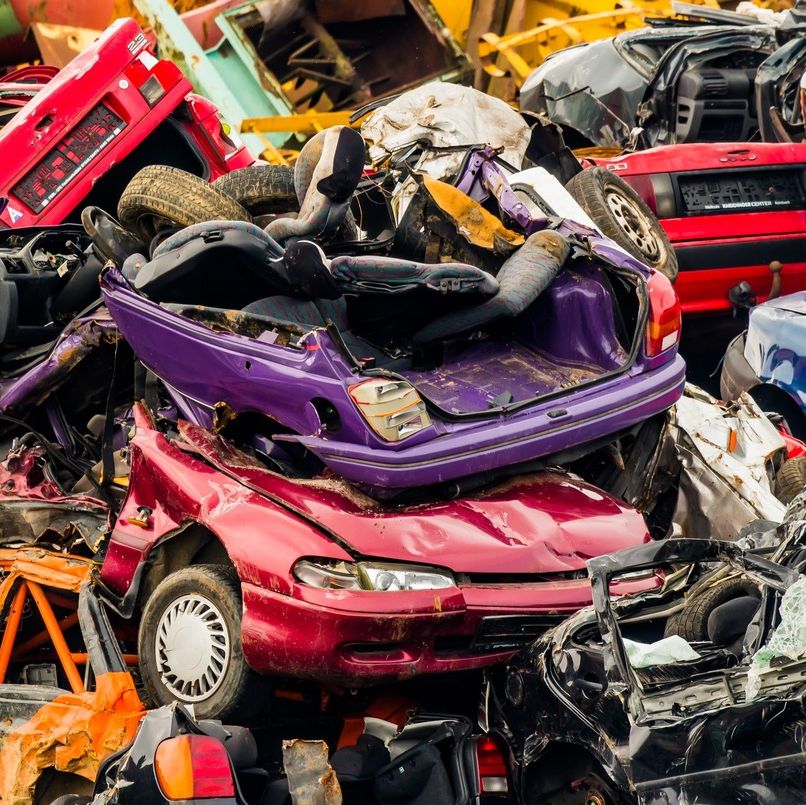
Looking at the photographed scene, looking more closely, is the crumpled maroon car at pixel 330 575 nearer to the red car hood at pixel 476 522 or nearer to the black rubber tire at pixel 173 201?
the red car hood at pixel 476 522

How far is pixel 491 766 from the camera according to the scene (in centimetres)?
452

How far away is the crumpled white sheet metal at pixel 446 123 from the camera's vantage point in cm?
827

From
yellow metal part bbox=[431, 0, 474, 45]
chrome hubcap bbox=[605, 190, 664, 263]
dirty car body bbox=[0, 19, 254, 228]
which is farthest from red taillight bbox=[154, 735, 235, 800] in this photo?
yellow metal part bbox=[431, 0, 474, 45]

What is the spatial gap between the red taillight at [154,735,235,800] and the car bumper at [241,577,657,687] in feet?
2.29

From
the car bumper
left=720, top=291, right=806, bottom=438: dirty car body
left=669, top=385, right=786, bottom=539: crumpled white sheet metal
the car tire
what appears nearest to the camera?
the car bumper

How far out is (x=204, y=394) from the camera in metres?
5.67

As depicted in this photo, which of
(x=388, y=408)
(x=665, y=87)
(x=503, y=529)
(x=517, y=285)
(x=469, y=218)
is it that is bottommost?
(x=665, y=87)

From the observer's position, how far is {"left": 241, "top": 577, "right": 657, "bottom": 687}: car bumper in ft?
15.4

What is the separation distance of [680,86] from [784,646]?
296 inches

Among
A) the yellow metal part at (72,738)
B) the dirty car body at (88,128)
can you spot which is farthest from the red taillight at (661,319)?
the dirty car body at (88,128)

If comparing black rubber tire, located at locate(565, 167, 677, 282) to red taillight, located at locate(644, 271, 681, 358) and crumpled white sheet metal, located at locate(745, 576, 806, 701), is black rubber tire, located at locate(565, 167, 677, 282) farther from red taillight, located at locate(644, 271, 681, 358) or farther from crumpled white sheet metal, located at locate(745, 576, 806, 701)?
crumpled white sheet metal, located at locate(745, 576, 806, 701)

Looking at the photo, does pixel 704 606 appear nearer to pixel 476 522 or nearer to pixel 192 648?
pixel 476 522

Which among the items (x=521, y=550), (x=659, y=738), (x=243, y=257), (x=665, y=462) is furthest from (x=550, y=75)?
(x=659, y=738)

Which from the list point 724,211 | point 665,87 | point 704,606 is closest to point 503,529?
point 704,606
